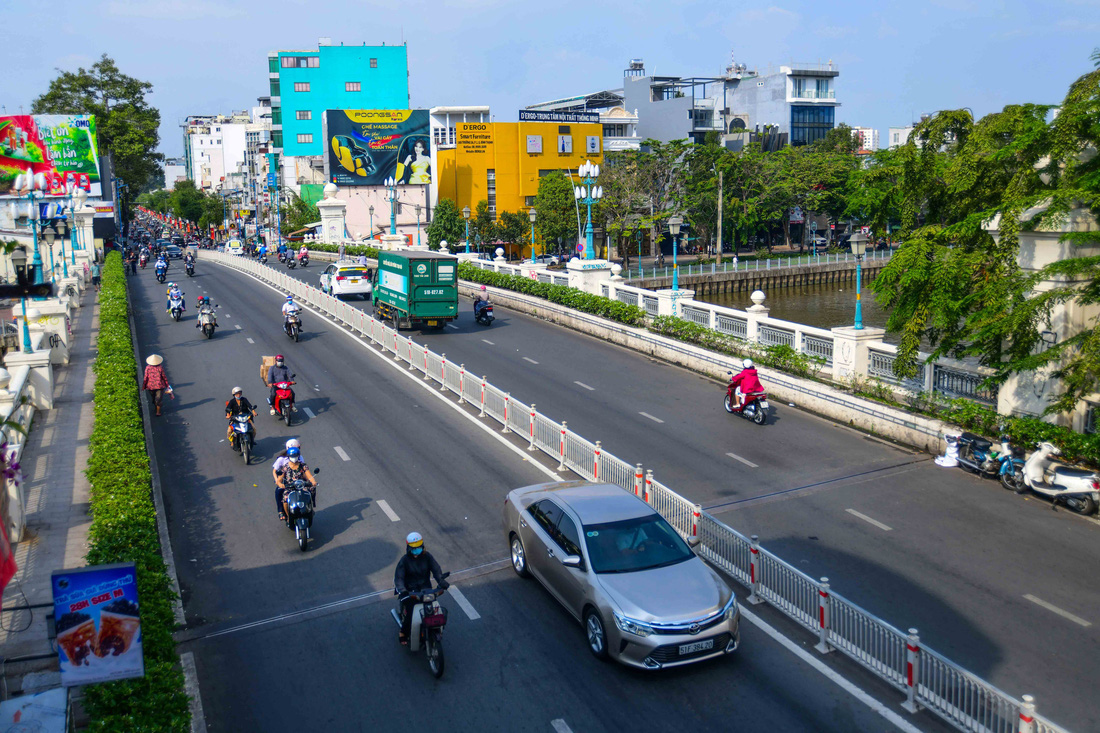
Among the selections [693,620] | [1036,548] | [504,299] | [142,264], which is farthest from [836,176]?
[693,620]

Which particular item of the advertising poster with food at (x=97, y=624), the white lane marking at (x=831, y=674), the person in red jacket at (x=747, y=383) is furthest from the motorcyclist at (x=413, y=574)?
the person in red jacket at (x=747, y=383)

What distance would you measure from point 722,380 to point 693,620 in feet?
48.9

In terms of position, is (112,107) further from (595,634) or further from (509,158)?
(595,634)

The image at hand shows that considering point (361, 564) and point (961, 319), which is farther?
point (961, 319)

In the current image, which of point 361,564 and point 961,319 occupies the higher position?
point 961,319

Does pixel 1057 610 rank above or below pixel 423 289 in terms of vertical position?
below

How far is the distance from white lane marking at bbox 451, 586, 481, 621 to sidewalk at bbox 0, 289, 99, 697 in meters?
4.41

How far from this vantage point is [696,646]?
8.85 m

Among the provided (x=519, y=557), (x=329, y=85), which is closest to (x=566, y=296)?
(x=519, y=557)

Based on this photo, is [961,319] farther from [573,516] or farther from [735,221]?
[735,221]

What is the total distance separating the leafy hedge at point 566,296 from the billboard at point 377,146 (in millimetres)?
51257

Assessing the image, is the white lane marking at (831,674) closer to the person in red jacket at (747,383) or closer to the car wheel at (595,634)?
the car wheel at (595,634)

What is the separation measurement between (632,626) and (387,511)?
6.38m

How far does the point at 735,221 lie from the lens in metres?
71.8
